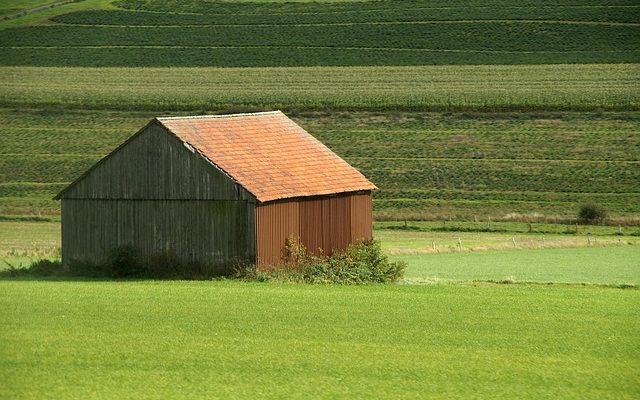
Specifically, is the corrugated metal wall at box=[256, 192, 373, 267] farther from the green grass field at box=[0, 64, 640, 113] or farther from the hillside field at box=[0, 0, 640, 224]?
the green grass field at box=[0, 64, 640, 113]

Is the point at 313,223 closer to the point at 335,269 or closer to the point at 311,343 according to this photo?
the point at 335,269

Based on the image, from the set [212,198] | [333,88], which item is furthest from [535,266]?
[333,88]

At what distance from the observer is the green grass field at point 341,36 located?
258 feet

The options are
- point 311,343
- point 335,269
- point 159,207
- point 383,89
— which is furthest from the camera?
point 383,89

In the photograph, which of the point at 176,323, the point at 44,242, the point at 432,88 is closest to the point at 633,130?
the point at 432,88

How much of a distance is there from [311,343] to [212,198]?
13267 millimetres

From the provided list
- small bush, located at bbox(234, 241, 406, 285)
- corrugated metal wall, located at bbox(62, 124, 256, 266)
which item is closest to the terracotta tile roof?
corrugated metal wall, located at bbox(62, 124, 256, 266)

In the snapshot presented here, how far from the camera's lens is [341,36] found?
82.3 m

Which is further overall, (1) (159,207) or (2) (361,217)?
(2) (361,217)

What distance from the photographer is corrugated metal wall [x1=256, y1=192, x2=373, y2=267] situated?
3291 cm

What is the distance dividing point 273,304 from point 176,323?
3.30 m

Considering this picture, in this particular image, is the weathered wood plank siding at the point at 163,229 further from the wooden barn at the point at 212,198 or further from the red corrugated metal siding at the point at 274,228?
the red corrugated metal siding at the point at 274,228

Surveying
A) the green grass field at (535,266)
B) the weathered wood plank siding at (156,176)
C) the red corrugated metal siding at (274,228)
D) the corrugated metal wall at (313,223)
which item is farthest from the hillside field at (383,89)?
the weathered wood plank siding at (156,176)

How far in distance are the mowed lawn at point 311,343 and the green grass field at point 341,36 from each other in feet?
168
